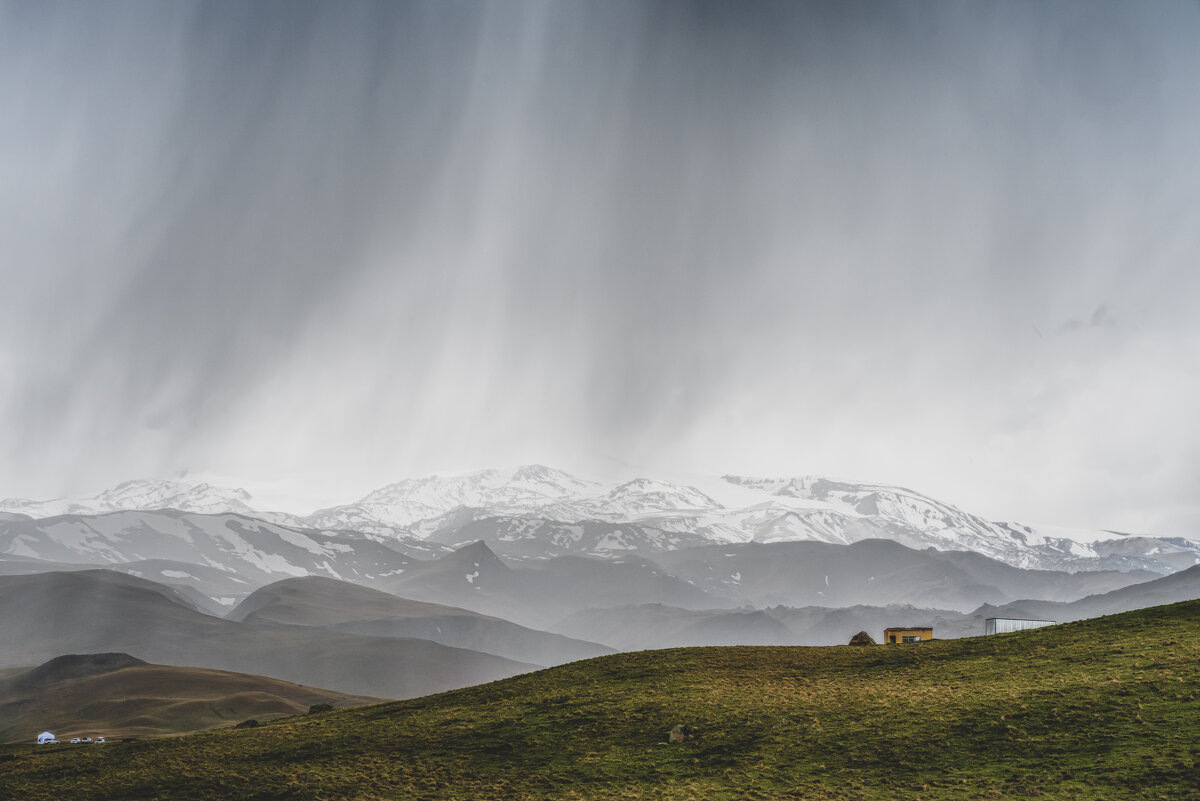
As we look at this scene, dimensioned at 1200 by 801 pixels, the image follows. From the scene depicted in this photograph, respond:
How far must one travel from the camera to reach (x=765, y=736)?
6200cm

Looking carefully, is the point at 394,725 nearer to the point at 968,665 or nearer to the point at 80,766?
the point at 80,766

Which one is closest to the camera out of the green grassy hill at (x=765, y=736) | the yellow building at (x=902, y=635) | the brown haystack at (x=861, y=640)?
the green grassy hill at (x=765, y=736)

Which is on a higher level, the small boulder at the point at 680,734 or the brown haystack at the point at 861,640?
the brown haystack at the point at 861,640

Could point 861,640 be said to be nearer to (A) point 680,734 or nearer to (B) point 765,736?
(B) point 765,736

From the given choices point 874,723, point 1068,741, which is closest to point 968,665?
point 874,723

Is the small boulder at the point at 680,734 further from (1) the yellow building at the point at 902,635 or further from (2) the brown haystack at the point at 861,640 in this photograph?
(1) the yellow building at the point at 902,635

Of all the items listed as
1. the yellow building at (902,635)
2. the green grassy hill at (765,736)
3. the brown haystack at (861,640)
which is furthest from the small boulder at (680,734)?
the yellow building at (902,635)

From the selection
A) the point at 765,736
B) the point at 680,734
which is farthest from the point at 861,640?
the point at 680,734

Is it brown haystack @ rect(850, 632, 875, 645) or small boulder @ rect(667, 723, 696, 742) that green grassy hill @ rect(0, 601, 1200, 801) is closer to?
small boulder @ rect(667, 723, 696, 742)

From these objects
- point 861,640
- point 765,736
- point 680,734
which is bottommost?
point 765,736

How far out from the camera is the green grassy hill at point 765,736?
5125 centimetres

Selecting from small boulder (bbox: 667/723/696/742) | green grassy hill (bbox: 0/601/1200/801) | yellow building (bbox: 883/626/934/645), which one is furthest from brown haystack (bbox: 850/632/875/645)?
small boulder (bbox: 667/723/696/742)

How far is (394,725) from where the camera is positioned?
7812 cm

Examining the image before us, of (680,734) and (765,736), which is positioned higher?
(680,734)
